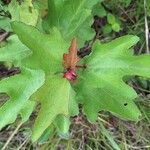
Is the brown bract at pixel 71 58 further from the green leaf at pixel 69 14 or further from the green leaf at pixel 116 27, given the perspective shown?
→ the green leaf at pixel 116 27

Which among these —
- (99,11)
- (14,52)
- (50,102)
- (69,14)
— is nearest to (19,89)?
(50,102)

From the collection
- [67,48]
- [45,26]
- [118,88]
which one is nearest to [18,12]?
[45,26]

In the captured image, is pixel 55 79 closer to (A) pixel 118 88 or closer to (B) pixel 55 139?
(A) pixel 118 88

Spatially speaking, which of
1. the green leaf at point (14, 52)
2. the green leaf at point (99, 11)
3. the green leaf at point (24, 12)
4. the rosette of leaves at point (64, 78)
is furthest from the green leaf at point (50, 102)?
the green leaf at point (99, 11)

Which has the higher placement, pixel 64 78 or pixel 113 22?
pixel 113 22

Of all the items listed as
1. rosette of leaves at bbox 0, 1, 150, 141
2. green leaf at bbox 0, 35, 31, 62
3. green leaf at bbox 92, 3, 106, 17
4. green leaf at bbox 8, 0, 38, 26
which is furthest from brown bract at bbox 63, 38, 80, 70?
green leaf at bbox 92, 3, 106, 17

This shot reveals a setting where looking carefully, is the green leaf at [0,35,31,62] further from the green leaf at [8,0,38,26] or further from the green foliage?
the green foliage

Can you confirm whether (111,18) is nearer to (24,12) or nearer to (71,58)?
(24,12)
